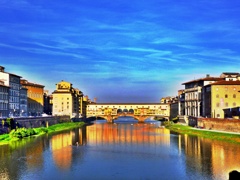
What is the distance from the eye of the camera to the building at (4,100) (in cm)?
7312

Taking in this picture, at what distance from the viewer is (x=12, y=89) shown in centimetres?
8194

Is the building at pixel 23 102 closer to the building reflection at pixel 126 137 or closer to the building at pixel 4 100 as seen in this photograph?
the building at pixel 4 100

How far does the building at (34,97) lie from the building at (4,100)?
25.3 meters

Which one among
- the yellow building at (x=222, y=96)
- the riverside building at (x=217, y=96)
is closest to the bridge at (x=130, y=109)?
the riverside building at (x=217, y=96)

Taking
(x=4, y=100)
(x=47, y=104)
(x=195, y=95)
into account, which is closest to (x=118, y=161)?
(x=4, y=100)

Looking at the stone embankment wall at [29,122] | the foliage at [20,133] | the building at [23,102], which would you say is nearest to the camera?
the foliage at [20,133]

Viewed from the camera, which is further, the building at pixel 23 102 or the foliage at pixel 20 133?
the building at pixel 23 102

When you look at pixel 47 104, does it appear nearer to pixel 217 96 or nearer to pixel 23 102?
pixel 23 102

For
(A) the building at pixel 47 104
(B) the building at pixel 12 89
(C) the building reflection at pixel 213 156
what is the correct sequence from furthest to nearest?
(A) the building at pixel 47 104 < (B) the building at pixel 12 89 < (C) the building reflection at pixel 213 156

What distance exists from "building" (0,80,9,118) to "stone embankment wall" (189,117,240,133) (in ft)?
120

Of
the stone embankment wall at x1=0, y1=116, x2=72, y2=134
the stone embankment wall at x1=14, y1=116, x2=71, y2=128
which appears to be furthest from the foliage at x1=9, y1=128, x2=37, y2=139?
the stone embankment wall at x1=14, y1=116, x2=71, y2=128

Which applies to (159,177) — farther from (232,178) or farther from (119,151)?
(119,151)

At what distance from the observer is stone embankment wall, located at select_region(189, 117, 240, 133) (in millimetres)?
59156

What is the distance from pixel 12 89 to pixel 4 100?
23.8 feet
